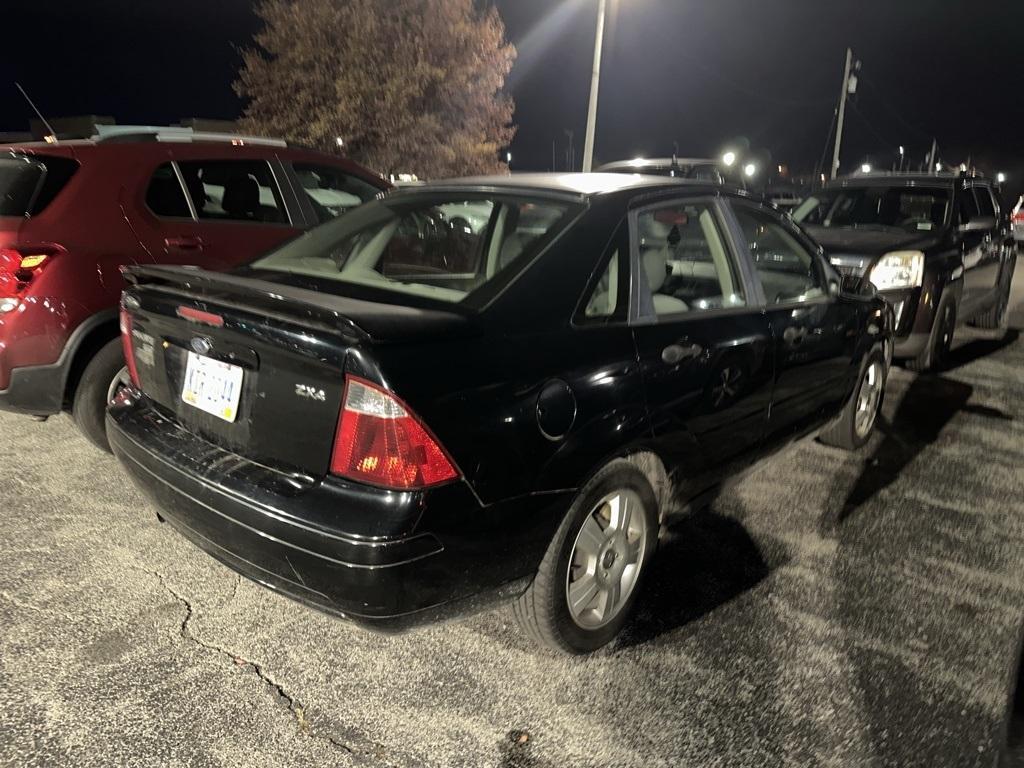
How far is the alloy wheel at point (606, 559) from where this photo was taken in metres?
2.57

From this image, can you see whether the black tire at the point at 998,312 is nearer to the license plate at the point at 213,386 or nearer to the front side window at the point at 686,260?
the front side window at the point at 686,260

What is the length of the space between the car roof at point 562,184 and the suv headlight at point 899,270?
10.9 ft

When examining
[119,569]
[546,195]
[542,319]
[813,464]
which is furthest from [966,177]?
[119,569]

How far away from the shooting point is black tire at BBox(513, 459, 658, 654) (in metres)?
2.40

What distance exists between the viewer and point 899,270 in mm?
5934

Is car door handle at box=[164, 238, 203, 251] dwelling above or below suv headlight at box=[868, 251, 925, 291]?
below

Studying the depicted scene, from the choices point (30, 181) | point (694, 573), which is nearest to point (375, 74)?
point (30, 181)

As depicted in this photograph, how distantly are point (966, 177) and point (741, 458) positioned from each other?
230 inches

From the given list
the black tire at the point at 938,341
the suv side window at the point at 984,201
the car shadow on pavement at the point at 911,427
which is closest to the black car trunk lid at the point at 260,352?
the car shadow on pavement at the point at 911,427

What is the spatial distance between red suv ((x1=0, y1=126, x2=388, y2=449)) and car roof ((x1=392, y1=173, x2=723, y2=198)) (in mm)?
1369

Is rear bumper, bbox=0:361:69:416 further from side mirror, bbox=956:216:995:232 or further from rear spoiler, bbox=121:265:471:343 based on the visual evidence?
side mirror, bbox=956:216:995:232

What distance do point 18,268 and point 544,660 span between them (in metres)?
3.04

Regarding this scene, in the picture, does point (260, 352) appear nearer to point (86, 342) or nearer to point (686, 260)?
point (686, 260)

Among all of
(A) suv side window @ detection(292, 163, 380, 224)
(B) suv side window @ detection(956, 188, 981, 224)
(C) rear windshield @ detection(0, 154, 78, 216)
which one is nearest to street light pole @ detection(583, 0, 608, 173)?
(B) suv side window @ detection(956, 188, 981, 224)
